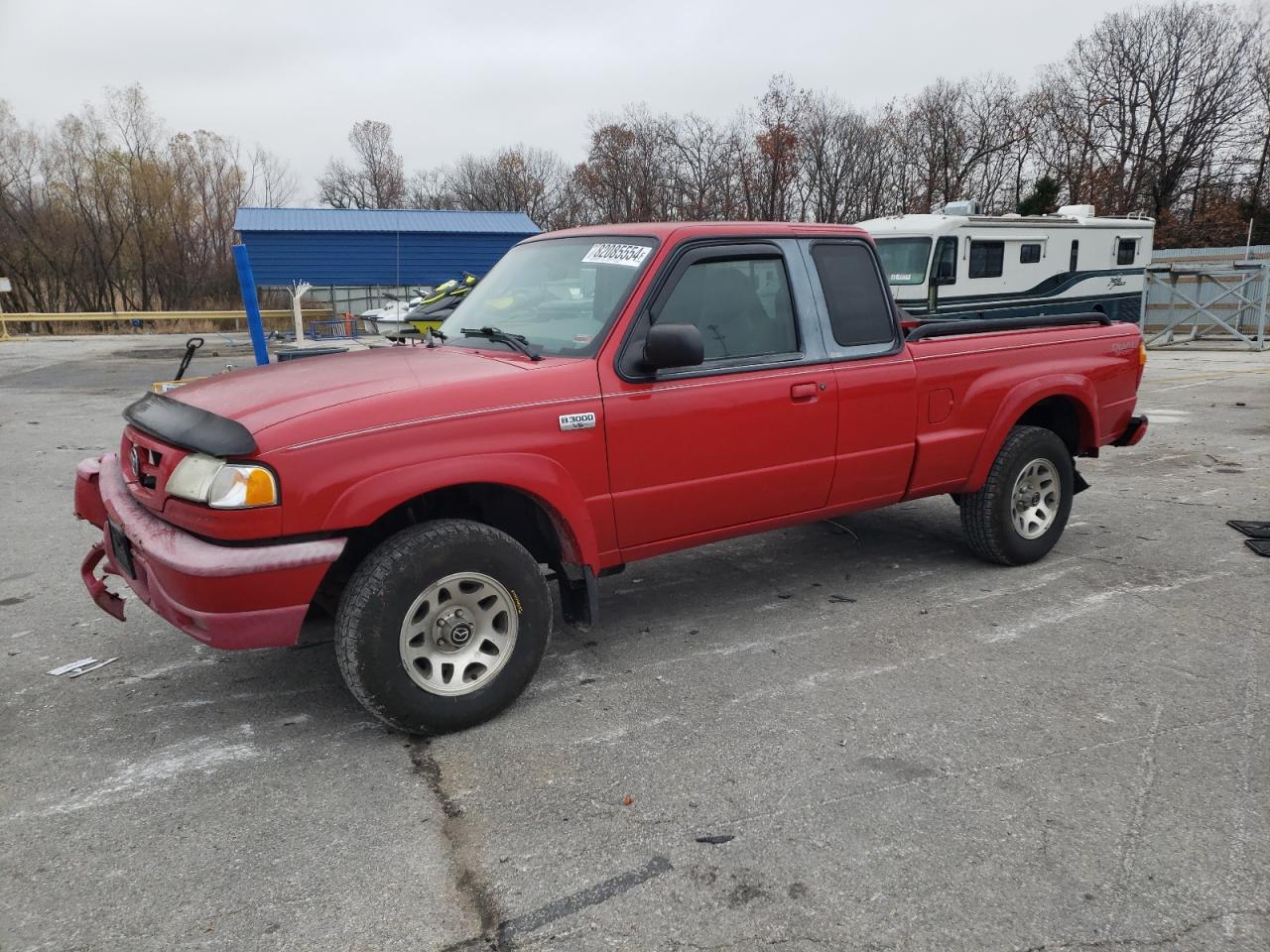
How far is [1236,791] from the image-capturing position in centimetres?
308

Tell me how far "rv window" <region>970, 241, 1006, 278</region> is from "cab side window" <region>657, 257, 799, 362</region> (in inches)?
521

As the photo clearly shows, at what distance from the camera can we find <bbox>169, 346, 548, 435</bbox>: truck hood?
10.7 feet

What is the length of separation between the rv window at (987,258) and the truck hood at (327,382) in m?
14.3

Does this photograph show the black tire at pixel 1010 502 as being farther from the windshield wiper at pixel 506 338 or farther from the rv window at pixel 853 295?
the windshield wiper at pixel 506 338

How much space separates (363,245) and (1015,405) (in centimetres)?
2566

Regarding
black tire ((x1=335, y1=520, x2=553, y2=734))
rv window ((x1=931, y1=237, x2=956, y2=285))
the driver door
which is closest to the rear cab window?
the driver door

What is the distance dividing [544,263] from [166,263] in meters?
49.9

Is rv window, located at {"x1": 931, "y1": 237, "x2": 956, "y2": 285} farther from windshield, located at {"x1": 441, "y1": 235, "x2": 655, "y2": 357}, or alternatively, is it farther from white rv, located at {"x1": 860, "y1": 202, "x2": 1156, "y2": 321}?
windshield, located at {"x1": 441, "y1": 235, "x2": 655, "y2": 357}

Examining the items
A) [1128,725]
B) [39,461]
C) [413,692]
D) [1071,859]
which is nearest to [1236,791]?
[1128,725]

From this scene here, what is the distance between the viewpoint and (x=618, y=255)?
13.6ft

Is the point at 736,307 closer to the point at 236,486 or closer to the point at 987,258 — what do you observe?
the point at 236,486

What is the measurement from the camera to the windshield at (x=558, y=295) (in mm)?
3980

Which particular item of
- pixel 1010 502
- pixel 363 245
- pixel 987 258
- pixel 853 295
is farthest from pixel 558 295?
pixel 363 245

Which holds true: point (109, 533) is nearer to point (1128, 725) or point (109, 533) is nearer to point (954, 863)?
point (954, 863)
